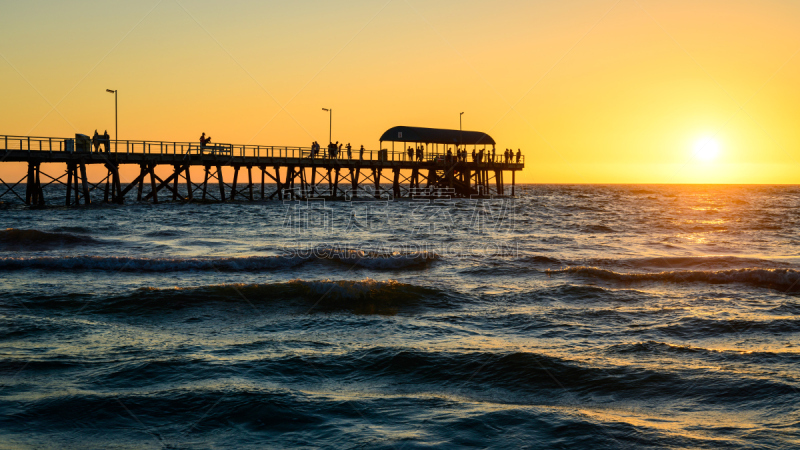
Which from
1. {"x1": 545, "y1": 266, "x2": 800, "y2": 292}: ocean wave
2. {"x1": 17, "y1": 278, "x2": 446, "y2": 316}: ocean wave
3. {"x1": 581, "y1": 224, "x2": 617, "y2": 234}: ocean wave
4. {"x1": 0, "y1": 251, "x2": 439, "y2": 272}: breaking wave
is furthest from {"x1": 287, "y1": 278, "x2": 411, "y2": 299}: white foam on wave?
{"x1": 581, "y1": 224, "x2": 617, "y2": 234}: ocean wave

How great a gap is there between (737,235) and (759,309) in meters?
17.4

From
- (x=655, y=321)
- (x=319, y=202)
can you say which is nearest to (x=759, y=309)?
(x=655, y=321)

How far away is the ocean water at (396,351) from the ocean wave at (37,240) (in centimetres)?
121

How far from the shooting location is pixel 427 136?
5200 centimetres

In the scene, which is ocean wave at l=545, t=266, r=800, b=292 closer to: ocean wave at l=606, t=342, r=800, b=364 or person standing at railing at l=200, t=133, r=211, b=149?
ocean wave at l=606, t=342, r=800, b=364

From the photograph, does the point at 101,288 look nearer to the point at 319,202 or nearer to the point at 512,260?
the point at 512,260

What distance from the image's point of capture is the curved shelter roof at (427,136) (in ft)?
169

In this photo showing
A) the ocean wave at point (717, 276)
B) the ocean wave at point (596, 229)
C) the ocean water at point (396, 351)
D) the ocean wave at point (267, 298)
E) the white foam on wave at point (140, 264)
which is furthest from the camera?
the ocean wave at point (596, 229)

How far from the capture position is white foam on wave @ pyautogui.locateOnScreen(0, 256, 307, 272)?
591 inches

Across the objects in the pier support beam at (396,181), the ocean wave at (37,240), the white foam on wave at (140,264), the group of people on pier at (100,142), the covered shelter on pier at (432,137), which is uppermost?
the covered shelter on pier at (432,137)

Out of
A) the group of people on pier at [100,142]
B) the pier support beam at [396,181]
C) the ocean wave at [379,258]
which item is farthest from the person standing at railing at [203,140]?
the ocean wave at [379,258]

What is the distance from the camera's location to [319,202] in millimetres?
50719

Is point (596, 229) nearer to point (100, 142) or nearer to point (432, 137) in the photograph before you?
point (432, 137)

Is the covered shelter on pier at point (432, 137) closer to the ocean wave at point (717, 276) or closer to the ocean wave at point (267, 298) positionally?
the ocean wave at point (717, 276)
